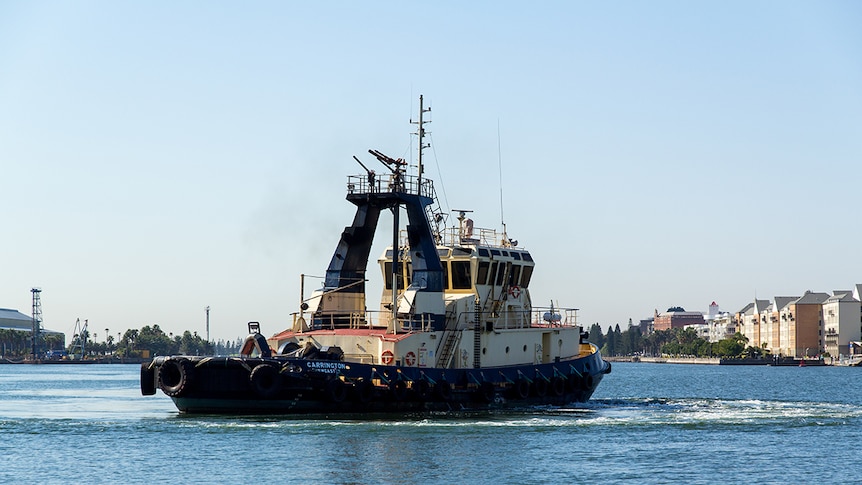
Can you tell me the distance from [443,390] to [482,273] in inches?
218

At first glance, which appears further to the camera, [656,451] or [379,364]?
[379,364]

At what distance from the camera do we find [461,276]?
133 ft

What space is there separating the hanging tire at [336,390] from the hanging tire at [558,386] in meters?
9.94

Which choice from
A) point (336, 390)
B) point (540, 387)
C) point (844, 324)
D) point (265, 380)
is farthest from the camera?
point (844, 324)

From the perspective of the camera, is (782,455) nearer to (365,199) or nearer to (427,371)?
(427,371)

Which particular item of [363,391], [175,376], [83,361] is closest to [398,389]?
[363,391]

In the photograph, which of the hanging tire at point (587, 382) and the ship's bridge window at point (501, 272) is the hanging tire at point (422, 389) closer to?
the ship's bridge window at point (501, 272)

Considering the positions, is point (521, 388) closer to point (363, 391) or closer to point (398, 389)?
point (398, 389)

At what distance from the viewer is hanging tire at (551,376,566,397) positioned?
42.0 metres

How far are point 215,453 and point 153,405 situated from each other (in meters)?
16.9

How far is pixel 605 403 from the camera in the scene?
154 feet

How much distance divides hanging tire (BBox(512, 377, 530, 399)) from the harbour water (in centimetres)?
67

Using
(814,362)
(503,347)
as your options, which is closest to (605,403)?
(503,347)

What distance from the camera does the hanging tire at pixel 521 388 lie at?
39906 mm
